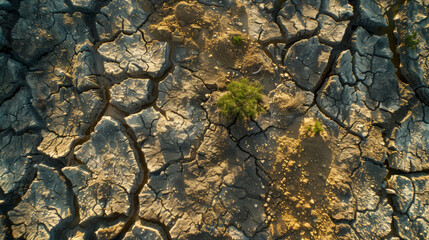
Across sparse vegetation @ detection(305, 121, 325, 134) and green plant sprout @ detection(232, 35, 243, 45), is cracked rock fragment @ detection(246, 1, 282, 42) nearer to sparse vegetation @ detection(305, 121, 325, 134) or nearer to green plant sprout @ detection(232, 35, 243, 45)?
green plant sprout @ detection(232, 35, 243, 45)

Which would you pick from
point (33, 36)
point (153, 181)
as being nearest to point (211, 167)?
point (153, 181)

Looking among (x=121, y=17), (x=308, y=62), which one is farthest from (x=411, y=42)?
(x=121, y=17)

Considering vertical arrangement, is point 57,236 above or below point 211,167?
below

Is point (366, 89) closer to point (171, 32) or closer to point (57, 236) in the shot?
point (171, 32)

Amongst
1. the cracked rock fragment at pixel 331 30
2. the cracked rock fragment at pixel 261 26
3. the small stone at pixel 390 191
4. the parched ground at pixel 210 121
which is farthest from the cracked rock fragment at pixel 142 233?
the cracked rock fragment at pixel 331 30

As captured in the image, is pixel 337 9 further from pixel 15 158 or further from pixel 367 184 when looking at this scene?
pixel 15 158

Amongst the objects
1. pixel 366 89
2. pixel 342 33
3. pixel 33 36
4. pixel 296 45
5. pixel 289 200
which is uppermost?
pixel 342 33

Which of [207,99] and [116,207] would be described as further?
[207,99]
